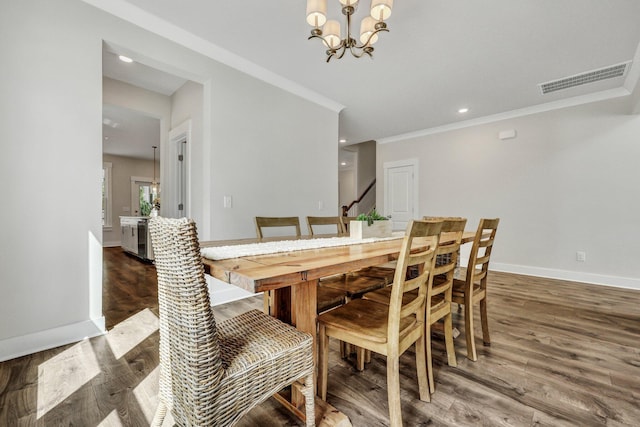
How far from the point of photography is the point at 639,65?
2934mm

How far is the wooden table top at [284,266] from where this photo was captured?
2.92 feet

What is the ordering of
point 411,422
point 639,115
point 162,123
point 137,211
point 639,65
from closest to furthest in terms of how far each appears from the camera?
point 411,422 < point 639,65 < point 639,115 < point 162,123 < point 137,211

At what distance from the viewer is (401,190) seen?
5.75m

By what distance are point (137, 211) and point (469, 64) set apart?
8.68 meters

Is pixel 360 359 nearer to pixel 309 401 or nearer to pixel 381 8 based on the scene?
pixel 309 401

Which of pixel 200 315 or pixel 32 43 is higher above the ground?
pixel 32 43

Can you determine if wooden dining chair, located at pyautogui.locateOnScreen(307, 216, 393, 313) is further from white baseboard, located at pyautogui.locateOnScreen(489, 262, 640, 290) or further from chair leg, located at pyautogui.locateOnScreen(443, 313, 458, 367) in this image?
white baseboard, located at pyautogui.locateOnScreen(489, 262, 640, 290)

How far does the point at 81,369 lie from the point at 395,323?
1864 millimetres

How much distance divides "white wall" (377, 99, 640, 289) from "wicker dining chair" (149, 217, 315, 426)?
459cm

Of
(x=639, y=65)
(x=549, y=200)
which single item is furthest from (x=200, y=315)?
(x=549, y=200)

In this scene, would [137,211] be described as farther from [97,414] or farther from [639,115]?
[639,115]

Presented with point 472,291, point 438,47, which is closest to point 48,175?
point 472,291

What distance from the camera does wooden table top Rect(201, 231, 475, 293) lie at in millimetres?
890

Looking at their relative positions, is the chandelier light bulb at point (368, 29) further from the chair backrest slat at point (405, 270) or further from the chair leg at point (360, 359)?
the chair leg at point (360, 359)
